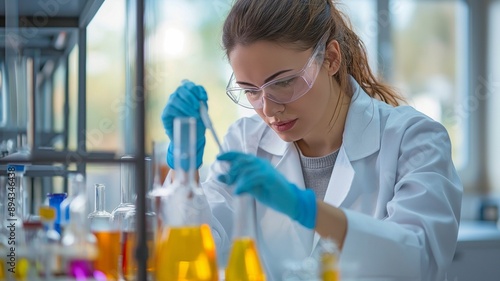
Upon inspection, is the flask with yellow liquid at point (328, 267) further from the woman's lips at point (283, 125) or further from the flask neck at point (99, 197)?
the woman's lips at point (283, 125)

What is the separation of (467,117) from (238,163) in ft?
11.0

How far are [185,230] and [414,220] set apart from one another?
68 centimetres

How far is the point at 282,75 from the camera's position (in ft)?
5.49

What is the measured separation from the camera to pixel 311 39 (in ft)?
5.93

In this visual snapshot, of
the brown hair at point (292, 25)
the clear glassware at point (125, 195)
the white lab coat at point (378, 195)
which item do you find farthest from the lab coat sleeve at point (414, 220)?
the clear glassware at point (125, 195)

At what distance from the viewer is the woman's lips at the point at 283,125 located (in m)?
1.79

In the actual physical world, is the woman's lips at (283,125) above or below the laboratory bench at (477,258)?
above

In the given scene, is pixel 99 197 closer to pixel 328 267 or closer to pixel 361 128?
pixel 328 267

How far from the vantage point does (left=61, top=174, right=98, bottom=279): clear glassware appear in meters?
0.98

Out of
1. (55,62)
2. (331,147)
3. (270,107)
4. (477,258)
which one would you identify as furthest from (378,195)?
(477,258)

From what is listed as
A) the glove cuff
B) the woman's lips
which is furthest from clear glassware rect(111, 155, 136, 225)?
the woman's lips

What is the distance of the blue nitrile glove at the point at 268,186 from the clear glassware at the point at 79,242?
238 millimetres

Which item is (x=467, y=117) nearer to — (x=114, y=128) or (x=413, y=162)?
(x=114, y=128)

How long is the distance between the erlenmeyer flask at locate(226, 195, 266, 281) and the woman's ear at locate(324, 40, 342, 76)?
0.94 m
